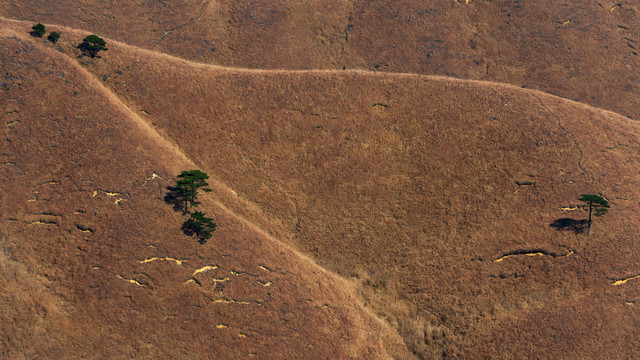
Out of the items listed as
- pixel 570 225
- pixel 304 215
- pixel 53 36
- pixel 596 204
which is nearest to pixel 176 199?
pixel 304 215

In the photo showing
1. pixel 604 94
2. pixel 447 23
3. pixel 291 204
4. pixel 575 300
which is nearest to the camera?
pixel 575 300

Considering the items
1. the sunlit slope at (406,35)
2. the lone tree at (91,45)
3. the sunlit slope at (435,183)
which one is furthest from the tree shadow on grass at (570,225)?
the lone tree at (91,45)

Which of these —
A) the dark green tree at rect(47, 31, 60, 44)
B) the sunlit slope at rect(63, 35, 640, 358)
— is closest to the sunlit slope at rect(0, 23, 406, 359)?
the dark green tree at rect(47, 31, 60, 44)

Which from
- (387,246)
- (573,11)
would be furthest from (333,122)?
(573,11)

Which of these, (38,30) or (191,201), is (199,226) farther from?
(38,30)

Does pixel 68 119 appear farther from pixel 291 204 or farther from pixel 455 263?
pixel 455 263

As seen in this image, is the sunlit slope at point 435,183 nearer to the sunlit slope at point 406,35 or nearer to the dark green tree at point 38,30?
the dark green tree at point 38,30

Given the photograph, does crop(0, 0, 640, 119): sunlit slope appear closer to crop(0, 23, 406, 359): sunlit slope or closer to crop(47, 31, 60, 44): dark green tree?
crop(47, 31, 60, 44): dark green tree
